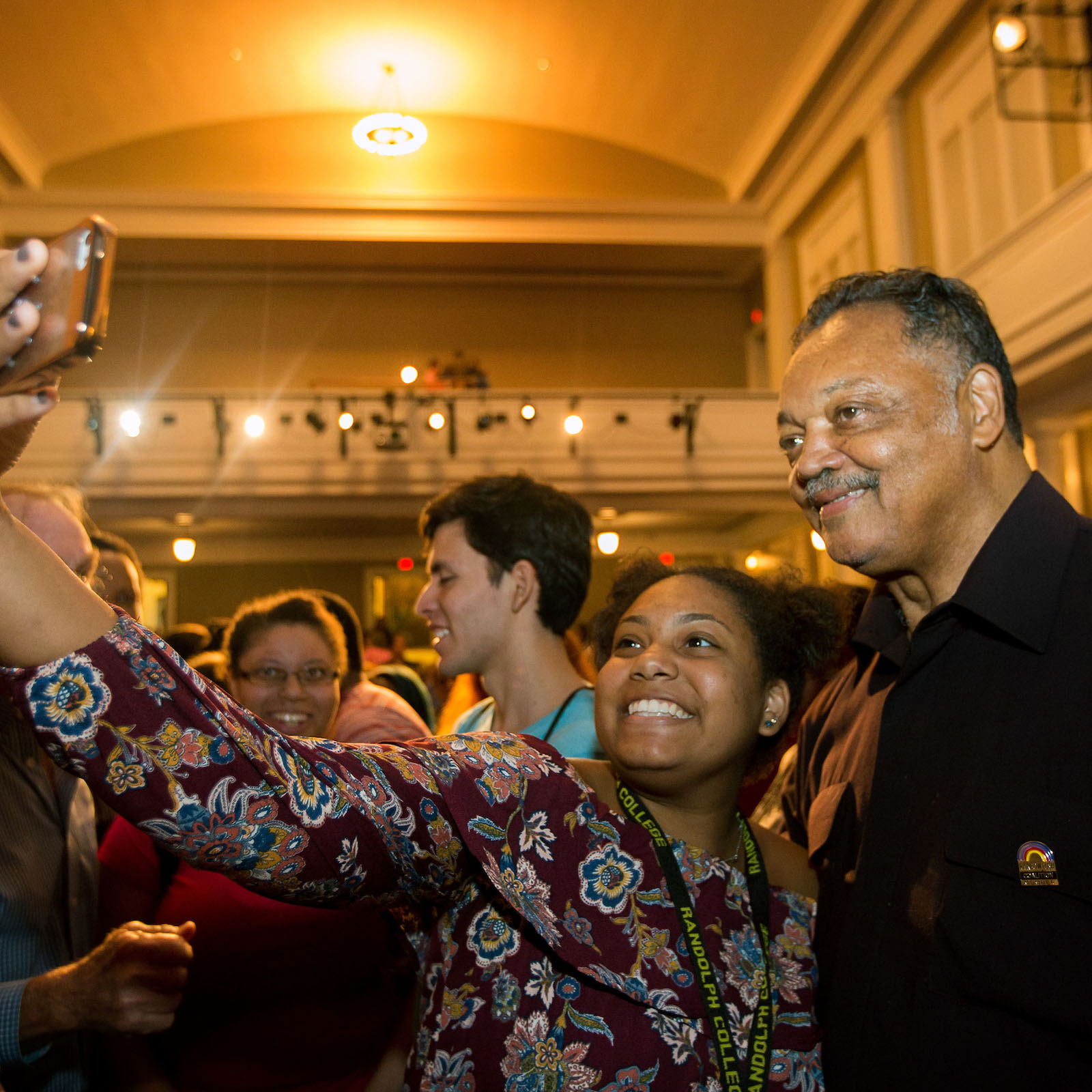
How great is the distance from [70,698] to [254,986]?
4.32ft

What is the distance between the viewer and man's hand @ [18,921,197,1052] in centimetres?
151

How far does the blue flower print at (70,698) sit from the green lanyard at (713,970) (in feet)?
2.81

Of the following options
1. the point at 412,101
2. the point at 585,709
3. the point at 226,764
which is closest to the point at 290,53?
the point at 412,101

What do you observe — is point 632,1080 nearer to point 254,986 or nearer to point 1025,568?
point 1025,568

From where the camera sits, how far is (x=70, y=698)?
2.93 feet

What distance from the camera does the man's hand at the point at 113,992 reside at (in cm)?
151

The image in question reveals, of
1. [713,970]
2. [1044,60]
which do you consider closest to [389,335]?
[1044,60]

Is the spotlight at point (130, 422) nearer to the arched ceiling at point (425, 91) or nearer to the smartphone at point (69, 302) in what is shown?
the arched ceiling at point (425, 91)

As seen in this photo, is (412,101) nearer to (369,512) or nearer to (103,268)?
(369,512)

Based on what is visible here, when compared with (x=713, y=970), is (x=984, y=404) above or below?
above

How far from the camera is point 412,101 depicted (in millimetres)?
14594

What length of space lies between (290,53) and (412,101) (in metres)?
1.88

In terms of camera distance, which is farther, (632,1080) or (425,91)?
(425,91)

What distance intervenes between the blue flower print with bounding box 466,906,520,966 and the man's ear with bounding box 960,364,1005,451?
98 cm
